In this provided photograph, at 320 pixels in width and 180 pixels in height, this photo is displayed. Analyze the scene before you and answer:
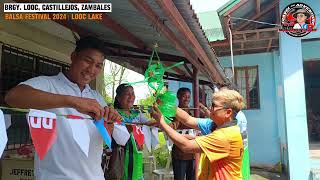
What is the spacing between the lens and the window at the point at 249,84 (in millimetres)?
11102

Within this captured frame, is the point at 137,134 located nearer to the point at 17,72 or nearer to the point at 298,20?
the point at 17,72

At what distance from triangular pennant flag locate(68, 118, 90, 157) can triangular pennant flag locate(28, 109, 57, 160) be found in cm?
13

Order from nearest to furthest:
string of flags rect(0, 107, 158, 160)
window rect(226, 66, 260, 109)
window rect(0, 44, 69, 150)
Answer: string of flags rect(0, 107, 158, 160), window rect(0, 44, 69, 150), window rect(226, 66, 260, 109)

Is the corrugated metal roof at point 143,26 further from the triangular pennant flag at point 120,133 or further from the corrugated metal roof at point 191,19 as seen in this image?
the triangular pennant flag at point 120,133

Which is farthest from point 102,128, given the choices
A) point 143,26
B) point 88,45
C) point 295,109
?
point 295,109

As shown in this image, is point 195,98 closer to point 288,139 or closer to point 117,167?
point 117,167

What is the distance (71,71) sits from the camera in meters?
1.91

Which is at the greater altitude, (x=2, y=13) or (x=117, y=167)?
(x=2, y=13)

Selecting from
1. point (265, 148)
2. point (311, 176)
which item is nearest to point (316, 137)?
point (265, 148)

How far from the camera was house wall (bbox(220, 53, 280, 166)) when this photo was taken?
10.8m

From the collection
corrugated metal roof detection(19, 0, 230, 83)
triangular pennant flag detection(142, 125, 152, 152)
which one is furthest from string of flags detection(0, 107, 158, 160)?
triangular pennant flag detection(142, 125, 152, 152)

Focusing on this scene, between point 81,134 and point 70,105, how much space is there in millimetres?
192

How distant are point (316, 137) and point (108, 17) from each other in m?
13.2

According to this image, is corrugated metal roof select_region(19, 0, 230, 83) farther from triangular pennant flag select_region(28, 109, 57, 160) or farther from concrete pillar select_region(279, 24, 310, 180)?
concrete pillar select_region(279, 24, 310, 180)
